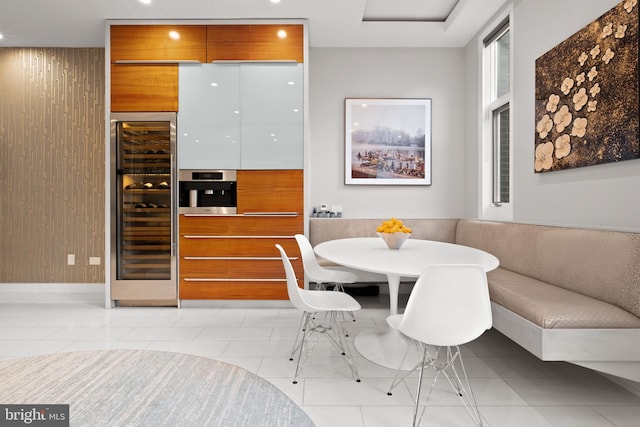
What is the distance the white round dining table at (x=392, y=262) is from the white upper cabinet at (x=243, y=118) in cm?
141

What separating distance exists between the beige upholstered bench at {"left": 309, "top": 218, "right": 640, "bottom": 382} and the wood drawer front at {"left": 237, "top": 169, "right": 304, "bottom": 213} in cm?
206

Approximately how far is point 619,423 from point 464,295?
3.41ft

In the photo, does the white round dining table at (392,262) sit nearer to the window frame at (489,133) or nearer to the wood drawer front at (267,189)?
the wood drawer front at (267,189)

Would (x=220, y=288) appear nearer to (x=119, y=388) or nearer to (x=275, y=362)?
(x=275, y=362)

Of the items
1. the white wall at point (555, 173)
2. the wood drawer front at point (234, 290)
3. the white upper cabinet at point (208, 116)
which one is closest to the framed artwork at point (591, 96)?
the white wall at point (555, 173)

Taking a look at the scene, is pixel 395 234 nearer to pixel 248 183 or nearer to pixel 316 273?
pixel 316 273

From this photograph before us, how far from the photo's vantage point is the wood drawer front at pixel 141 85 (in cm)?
Result: 391

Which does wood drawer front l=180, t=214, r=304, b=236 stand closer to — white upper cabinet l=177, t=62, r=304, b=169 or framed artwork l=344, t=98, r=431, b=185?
white upper cabinet l=177, t=62, r=304, b=169

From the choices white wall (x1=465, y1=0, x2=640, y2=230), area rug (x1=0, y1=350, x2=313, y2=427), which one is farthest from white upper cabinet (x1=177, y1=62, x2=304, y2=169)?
area rug (x1=0, y1=350, x2=313, y2=427)

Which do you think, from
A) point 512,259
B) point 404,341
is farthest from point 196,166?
point 512,259

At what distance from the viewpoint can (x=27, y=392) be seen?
2.09ft

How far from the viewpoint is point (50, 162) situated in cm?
446

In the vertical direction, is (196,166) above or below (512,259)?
above

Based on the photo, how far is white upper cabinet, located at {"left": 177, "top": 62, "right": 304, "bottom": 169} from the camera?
12.9 feet
